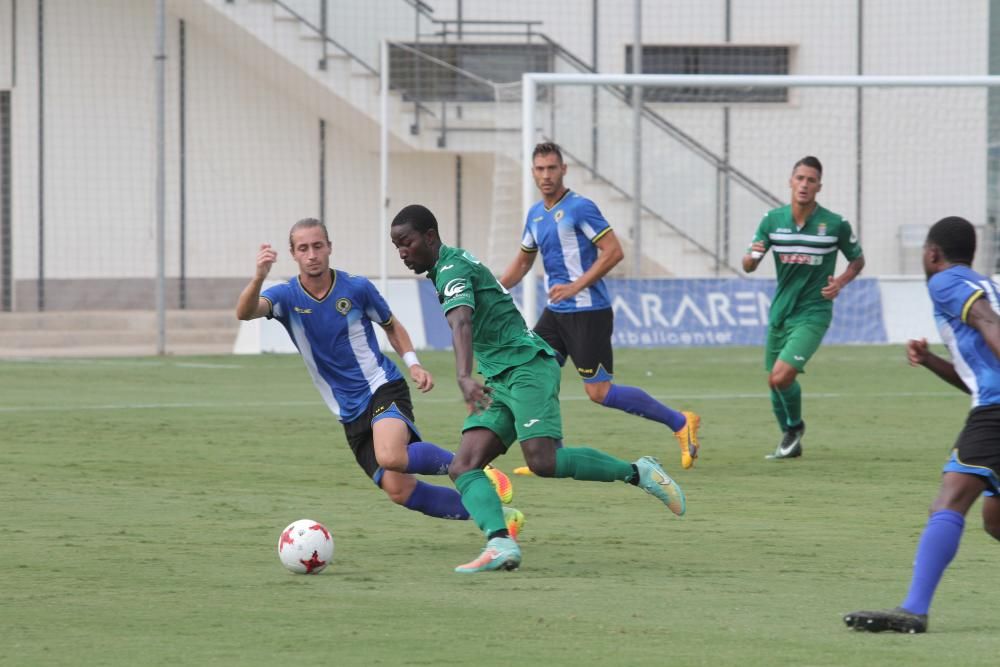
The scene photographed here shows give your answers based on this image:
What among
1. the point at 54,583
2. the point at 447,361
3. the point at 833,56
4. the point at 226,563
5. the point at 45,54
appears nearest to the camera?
the point at 54,583

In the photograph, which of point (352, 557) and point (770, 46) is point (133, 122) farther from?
point (352, 557)

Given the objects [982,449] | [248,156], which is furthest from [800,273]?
[248,156]

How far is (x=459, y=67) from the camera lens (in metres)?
28.1

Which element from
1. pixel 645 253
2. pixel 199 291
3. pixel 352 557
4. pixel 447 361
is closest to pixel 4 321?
pixel 199 291

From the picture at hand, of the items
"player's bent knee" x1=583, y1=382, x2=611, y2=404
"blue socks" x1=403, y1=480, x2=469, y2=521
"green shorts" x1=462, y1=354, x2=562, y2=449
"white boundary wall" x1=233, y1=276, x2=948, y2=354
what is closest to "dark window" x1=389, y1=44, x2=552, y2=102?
"white boundary wall" x1=233, y1=276, x2=948, y2=354

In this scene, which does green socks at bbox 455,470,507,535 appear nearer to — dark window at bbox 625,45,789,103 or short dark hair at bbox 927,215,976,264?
short dark hair at bbox 927,215,976,264

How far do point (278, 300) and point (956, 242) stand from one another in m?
3.41

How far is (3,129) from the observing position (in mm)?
27734

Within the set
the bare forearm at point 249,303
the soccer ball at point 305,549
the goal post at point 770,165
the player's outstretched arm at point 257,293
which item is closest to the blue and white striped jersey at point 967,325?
the soccer ball at point 305,549

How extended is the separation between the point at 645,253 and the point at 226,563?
60.8ft

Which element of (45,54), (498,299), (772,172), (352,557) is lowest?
(352,557)

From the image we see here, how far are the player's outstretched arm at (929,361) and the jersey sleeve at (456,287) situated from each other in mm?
1951

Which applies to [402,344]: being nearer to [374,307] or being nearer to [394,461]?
[374,307]

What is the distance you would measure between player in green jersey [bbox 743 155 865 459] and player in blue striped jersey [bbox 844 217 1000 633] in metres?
5.63
